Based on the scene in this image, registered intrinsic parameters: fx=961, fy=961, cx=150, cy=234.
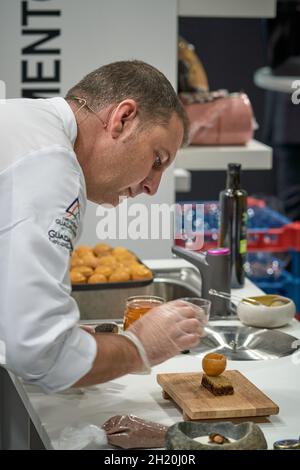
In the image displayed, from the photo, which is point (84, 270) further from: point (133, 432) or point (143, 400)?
point (133, 432)

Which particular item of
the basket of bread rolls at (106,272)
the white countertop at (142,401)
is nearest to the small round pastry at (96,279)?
the basket of bread rolls at (106,272)

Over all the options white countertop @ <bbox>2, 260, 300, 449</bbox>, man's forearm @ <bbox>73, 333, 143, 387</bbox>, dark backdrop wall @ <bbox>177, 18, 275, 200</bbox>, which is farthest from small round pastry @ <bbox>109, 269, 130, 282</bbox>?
dark backdrop wall @ <bbox>177, 18, 275, 200</bbox>

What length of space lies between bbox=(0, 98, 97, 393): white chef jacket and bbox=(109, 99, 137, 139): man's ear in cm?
16

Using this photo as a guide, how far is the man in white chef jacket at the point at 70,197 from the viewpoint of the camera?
1.80 m

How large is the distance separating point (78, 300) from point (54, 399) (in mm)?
738

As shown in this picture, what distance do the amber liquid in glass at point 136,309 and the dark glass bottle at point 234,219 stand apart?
64 cm

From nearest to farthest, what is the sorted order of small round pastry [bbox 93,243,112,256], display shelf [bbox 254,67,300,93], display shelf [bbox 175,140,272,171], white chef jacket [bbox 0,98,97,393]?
1. white chef jacket [bbox 0,98,97,393]
2. small round pastry [bbox 93,243,112,256]
3. display shelf [bbox 175,140,272,171]
4. display shelf [bbox 254,67,300,93]

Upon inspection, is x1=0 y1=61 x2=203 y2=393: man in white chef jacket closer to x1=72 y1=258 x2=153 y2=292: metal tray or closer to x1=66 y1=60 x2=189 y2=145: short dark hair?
x1=66 y1=60 x2=189 y2=145: short dark hair

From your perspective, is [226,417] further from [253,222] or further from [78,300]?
[253,222]

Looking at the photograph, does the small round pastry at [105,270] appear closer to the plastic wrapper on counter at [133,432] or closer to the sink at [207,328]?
the sink at [207,328]

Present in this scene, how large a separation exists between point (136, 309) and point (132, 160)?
0.50 meters

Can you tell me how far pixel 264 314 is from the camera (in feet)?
8.83

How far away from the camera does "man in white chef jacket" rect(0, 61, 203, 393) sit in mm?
1801

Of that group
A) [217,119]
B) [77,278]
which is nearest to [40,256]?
[77,278]
